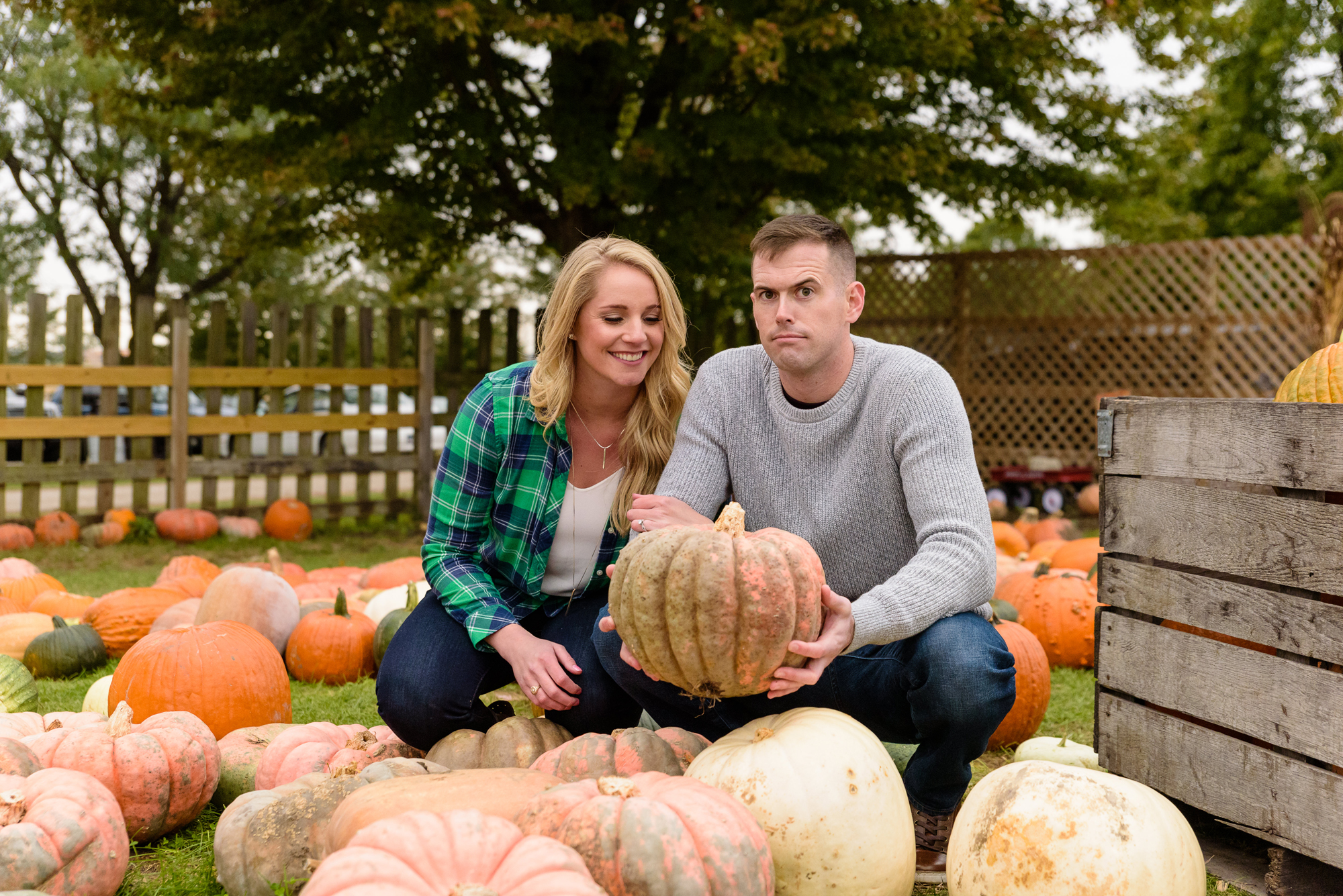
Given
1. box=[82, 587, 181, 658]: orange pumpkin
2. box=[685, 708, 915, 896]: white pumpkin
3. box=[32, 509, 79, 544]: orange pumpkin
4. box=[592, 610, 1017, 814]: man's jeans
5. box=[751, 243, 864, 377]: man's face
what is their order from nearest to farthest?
box=[685, 708, 915, 896]: white pumpkin
box=[592, 610, 1017, 814]: man's jeans
box=[751, 243, 864, 377]: man's face
box=[82, 587, 181, 658]: orange pumpkin
box=[32, 509, 79, 544]: orange pumpkin

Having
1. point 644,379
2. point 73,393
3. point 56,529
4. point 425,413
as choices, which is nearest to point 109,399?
point 73,393

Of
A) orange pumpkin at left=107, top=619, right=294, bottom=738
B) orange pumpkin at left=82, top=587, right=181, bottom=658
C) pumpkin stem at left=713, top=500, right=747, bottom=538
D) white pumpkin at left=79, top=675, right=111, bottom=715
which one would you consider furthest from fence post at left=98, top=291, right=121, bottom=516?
pumpkin stem at left=713, top=500, right=747, bottom=538

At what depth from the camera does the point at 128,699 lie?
3.36 m

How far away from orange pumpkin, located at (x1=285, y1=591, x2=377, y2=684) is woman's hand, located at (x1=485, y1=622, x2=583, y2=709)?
1663 millimetres

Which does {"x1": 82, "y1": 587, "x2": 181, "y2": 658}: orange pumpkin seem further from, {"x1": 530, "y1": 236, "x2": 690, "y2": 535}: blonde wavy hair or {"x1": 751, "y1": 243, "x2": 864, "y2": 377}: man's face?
{"x1": 751, "y1": 243, "x2": 864, "y2": 377}: man's face

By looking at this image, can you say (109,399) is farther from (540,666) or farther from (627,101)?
(540,666)

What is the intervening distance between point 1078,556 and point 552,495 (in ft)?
12.5

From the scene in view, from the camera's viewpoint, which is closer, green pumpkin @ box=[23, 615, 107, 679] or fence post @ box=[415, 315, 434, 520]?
green pumpkin @ box=[23, 615, 107, 679]

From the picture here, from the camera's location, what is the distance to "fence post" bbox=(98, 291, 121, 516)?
8557 millimetres

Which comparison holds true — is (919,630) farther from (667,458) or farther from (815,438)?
(667,458)

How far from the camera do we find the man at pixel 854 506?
246 cm

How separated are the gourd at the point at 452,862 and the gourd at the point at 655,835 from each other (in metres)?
0.10

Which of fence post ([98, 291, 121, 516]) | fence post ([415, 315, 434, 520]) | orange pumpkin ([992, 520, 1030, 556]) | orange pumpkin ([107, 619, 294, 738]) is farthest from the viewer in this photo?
fence post ([415, 315, 434, 520])

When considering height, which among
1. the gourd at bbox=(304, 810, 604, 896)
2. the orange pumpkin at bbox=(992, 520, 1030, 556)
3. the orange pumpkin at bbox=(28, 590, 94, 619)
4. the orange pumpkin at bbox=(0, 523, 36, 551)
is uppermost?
the gourd at bbox=(304, 810, 604, 896)
